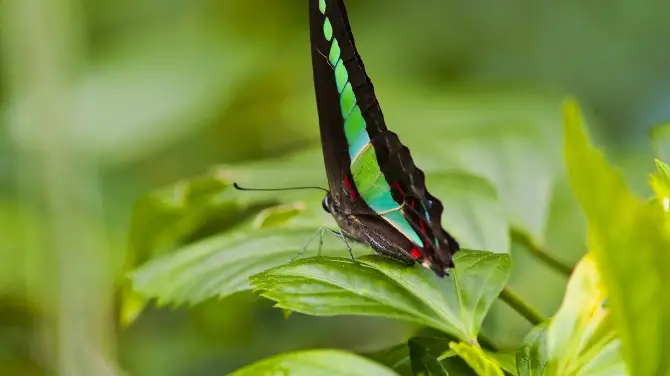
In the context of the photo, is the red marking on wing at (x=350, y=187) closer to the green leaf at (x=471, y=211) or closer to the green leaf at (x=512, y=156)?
the green leaf at (x=471, y=211)

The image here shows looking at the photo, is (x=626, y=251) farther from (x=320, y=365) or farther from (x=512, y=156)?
(x=512, y=156)

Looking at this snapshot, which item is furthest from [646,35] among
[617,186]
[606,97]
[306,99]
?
[617,186]

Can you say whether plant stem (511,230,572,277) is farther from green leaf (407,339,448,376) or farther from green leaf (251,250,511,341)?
green leaf (407,339,448,376)

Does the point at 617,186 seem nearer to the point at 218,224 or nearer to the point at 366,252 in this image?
the point at 366,252

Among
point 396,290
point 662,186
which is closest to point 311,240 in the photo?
point 396,290

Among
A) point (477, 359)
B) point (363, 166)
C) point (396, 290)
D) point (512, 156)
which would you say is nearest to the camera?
point (477, 359)

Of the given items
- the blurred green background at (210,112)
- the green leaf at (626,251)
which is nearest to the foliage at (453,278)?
the green leaf at (626,251)

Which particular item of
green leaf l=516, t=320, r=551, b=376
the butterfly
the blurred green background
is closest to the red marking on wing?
the butterfly
